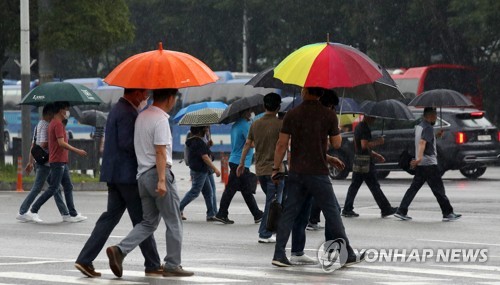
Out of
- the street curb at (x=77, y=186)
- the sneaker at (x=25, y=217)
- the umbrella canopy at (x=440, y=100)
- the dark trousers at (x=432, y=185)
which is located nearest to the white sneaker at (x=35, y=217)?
the sneaker at (x=25, y=217)

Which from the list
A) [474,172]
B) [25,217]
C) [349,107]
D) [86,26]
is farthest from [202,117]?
[474,172]

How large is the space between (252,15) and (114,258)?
146 feet

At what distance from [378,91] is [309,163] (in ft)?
8.71

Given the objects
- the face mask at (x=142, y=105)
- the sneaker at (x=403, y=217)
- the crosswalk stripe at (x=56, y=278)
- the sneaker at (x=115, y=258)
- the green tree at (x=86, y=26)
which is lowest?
the sneaker at (x=403, y=217)

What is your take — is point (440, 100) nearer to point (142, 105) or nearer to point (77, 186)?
point (77, 186)

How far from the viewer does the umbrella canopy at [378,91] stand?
1396 cm

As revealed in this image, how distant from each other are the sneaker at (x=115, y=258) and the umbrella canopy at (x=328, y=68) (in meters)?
2.27

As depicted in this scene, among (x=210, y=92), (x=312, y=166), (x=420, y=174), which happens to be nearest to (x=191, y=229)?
(x=420, y=174)

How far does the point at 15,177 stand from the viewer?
28031mm

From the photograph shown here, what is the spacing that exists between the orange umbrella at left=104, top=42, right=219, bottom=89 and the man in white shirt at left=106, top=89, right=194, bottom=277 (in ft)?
0.57

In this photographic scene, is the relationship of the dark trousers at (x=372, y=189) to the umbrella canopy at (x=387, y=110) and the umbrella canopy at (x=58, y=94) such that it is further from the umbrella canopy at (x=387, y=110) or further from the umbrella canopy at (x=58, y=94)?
the umbrella canopy at (x=58, y=94)

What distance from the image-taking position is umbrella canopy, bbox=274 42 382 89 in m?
12.2

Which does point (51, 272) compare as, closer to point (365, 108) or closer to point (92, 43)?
point (365, 108)

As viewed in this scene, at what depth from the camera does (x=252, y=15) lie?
2164 inches
